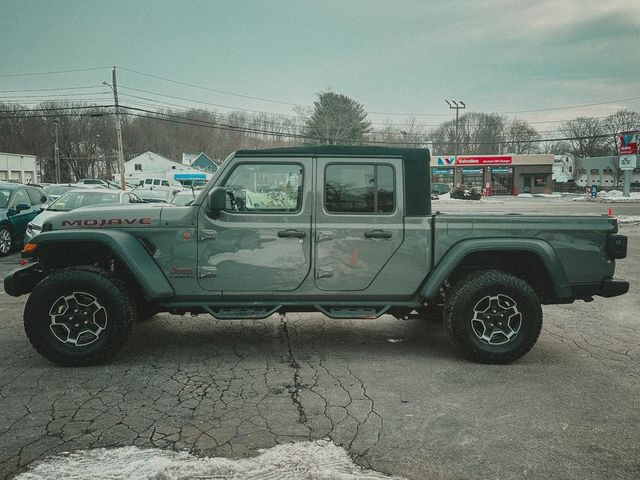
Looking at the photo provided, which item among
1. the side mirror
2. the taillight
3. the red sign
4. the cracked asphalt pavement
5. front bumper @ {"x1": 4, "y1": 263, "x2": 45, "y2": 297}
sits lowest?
the cracked asphalt pavement

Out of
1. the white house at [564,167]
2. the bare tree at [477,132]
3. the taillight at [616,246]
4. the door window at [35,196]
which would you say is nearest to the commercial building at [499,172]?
the bare tree at [477,132]

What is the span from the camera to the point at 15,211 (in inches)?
478

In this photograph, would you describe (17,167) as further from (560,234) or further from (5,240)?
(560,234)

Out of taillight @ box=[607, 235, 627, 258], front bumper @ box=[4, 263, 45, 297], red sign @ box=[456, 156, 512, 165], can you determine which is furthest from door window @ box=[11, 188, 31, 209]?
red sign @ box=[456, 156, 512, 165]

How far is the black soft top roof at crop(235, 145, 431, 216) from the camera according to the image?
15.2 ft

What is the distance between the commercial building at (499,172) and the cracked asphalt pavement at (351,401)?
53218 millimetres

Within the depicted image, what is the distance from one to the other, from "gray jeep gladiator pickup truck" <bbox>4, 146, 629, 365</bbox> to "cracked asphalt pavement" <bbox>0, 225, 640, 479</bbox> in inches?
17.6

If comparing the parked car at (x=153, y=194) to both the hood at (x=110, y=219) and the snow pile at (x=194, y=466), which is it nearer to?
the hood at (x=110, y=219)

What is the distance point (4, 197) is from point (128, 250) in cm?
1013

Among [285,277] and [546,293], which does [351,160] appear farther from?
[546,293]

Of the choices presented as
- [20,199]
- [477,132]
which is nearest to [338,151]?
[20,199]

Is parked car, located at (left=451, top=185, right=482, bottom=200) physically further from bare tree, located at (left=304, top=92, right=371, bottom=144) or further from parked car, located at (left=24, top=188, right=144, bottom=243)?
parked car, located at (left=24, top=188, right=144, bottom=243)

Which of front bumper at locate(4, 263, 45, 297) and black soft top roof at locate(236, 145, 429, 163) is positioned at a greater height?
black soft top roof at locate(236, 145, 429, 163)

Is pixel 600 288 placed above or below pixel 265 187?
below
